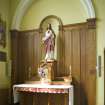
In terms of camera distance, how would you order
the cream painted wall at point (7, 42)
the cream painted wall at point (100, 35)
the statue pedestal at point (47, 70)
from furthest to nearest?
the cream painted wall at point (7, 42), the statue pedestal at point (47, 70), the cream painted wall at point (100, 35)

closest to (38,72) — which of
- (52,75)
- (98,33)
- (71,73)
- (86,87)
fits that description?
(52,75)

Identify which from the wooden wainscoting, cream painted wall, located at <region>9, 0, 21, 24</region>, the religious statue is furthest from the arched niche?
the wooden wainscoting

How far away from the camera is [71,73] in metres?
6.74

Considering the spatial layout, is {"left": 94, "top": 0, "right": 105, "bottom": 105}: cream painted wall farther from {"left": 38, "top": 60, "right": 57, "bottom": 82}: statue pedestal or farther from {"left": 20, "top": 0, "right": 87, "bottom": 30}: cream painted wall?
{"left": 38, "top": 60, "right": 57, "bottom": 82}: statue pedestal

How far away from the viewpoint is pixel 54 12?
7.17m

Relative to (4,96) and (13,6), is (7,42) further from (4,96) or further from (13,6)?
(4,96)

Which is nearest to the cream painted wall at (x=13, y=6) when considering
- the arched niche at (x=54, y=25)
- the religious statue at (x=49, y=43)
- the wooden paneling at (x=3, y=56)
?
the arched niche at (x=54, y=25)

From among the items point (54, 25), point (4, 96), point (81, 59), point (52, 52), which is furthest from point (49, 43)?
point (4, 96)

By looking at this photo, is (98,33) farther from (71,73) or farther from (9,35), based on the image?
(9,35)

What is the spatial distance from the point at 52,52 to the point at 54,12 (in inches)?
52.8

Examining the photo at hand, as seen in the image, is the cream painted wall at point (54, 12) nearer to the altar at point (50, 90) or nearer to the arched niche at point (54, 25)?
the arched niche at point (54, 25)

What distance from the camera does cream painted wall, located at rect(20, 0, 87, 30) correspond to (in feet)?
22.4

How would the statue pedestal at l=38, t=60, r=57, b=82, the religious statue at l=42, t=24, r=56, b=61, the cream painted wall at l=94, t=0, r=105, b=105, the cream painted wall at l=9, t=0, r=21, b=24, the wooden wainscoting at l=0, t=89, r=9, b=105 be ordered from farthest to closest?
the cream painted wall at l=9, t=0, r=21, b=24, the wooden wainscoting at l=0, t=89, r=9, b=105, the religious statue at l=42, t=24, r=56, b=61, the statue pedestal at l=38, t=60, r=57, b=82, the cream painted wall at l=94, t=0, r=105, b=105

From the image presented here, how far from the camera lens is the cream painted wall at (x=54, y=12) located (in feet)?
22.4
